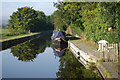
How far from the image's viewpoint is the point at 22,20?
6831 centimetres

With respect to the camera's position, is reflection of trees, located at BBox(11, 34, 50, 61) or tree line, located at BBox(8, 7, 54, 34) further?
tree line, located at BBox(8, 7, 54, 34)

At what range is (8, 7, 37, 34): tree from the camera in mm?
67312

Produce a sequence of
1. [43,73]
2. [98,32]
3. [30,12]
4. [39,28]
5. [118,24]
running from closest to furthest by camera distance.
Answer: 1. [43,73]
2. [118,24]
3. [98,32]
4. [30,12]
5. [39,28]

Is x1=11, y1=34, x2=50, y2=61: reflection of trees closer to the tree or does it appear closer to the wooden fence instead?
the wooden fence

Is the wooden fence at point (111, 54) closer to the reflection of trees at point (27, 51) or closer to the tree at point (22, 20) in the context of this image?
the reflection of trees at point (27, 51)

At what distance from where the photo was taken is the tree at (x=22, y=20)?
67.3 meters

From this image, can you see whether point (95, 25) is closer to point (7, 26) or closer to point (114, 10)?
point (114, 10)

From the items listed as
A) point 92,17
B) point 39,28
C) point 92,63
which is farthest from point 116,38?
point 39,28

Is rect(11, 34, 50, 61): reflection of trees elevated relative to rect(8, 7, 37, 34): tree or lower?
lower

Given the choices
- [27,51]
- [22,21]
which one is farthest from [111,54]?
[22,21]

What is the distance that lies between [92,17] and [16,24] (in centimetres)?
4984

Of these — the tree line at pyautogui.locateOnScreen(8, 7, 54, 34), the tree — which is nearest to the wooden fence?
the tree line at pyautogui.locateOnScreen(8, 7, 54, 34)

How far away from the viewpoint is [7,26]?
243 feet

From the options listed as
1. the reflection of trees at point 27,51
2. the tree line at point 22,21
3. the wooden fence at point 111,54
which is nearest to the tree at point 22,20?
the tree line at point 22,21
